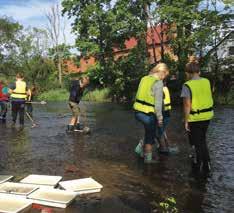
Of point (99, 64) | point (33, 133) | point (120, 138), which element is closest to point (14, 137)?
point (33, 133)

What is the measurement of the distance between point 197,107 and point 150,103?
120 centimetres

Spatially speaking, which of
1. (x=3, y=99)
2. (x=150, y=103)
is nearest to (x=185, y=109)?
(x=150, y=103)

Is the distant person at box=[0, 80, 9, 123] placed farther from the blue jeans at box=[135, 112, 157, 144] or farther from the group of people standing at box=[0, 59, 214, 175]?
the blue jeans at box=[135, 112, 157, 144]

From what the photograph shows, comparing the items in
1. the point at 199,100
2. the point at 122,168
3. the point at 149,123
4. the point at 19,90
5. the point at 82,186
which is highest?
the point at 199,100

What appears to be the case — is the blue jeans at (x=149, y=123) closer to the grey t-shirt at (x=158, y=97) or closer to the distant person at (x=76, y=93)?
the grey t-shirt at (x=158, y=97)

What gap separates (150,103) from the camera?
9195 millimetres

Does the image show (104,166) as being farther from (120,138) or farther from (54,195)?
(120,138)

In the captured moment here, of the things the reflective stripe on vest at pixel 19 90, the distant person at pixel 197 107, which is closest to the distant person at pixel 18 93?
the reflective stripe on vest at pixel 19 90

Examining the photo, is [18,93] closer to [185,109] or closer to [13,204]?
[185,109]

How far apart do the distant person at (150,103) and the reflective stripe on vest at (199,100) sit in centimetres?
86

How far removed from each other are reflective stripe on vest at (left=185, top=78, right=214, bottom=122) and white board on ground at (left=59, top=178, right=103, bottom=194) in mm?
2281

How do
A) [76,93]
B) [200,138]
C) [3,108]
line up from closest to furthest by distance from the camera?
[200,138]
[76,93]
[3,108]

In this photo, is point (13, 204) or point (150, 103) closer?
point (13, 204)

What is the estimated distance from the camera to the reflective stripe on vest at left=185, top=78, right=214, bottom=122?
8289 millimetres
